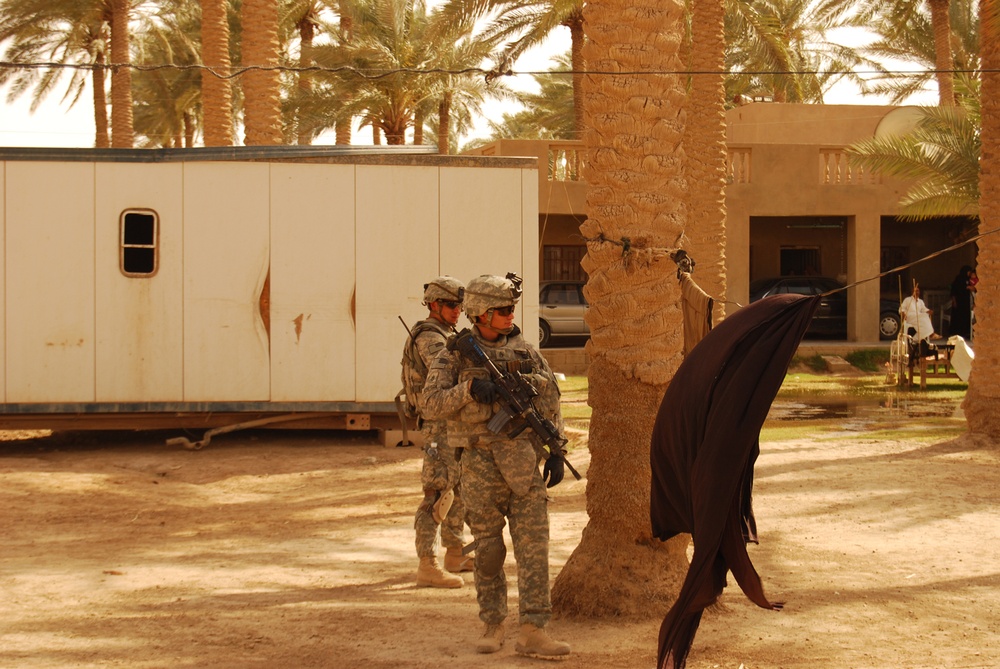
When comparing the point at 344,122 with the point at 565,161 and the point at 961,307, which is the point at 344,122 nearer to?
the point at 565,161

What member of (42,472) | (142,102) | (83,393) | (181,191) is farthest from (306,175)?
(142,102)

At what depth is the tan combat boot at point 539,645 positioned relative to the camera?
16.3ft

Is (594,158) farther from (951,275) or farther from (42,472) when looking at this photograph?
(951,275)

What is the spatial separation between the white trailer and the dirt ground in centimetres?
69

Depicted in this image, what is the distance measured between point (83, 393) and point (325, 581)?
5738mm

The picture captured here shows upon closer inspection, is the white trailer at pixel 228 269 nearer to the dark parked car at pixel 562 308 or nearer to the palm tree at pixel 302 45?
the dark parked car at pixel 562 308

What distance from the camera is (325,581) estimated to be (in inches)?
268

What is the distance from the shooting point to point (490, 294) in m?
5.16

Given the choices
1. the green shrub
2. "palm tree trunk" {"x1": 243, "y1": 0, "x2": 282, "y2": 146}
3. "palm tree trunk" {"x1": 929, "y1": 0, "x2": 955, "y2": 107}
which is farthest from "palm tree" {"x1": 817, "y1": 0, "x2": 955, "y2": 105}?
"palm tree trunk" {"x1": 243, "y1": 0, "x2": 282, "y2": 146}

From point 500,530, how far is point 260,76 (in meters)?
12.7

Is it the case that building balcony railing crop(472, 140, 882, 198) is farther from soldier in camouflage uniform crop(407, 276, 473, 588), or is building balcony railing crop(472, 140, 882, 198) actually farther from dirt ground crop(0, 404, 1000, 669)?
soldier in camouflage uniform crop(407, 276, 473, 588)

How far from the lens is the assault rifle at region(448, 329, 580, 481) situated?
5.04 metres

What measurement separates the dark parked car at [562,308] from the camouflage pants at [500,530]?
18.1m

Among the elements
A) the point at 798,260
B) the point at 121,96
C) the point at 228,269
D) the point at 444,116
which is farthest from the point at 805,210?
the point at 228,269
